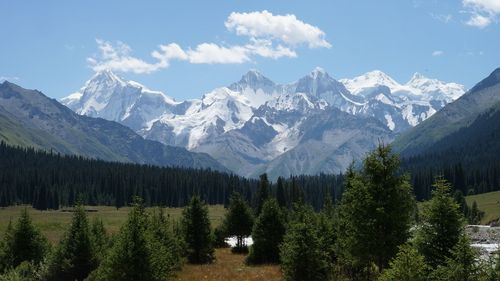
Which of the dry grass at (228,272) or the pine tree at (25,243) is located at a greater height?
the pine tree at (25,243)

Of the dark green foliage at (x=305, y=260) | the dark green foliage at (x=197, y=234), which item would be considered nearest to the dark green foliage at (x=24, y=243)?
the dark green foliage at (x=197, y=234)

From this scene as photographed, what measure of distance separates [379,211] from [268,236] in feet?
89.9

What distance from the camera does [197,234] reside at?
58.8m

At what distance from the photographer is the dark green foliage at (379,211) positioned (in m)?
31.0

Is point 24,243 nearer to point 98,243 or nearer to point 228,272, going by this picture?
point 98,243

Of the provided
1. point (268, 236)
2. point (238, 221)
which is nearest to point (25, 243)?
point (268, 236)

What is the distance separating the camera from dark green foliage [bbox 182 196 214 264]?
58.0 metres

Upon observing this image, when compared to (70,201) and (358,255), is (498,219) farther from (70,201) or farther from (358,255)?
(70,201)

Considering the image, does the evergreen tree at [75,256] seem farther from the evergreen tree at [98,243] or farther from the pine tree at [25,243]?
the pine tree at [25,243]

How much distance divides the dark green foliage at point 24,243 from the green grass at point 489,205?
11243 cm

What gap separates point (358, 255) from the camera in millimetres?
31859

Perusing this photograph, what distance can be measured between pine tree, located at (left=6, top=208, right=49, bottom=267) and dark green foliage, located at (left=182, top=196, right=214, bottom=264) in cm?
1546

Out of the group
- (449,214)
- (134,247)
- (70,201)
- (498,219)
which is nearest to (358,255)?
(449,214)

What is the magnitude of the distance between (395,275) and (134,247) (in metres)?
15.1
